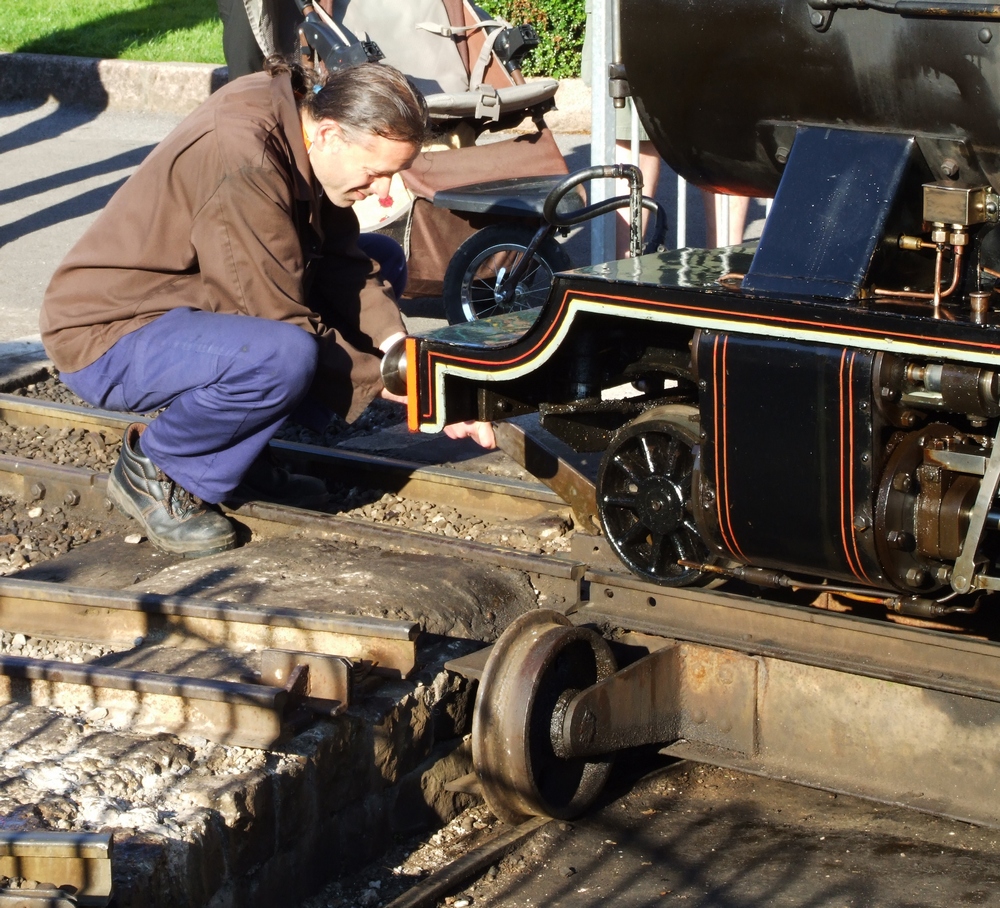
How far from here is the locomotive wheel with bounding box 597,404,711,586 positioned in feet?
11.4

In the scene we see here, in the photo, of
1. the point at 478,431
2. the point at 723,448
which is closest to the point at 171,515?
the point at 478,431

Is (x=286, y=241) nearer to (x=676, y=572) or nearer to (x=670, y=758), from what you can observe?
(x=676, y=572)

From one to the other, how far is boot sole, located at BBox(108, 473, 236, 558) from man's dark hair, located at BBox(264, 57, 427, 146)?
127cm

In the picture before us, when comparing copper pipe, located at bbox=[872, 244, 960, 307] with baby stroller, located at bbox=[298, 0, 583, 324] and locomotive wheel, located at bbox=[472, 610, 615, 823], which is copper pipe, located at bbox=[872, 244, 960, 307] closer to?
locomotive wheel, located at bbox=[472, 610, 615, 823]

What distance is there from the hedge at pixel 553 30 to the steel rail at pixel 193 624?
28.2 feet

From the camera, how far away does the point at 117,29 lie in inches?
504

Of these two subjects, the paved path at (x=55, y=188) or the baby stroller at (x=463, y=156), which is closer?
the baby stroller at (x=463, y=156)

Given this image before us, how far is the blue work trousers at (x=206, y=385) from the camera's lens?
3977 mm

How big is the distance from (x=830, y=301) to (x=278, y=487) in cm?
225

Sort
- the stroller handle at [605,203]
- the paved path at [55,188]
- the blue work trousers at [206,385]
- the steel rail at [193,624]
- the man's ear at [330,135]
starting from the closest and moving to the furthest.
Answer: the steel rail at [193,624]
the stroller handle at [605,203]
the man's ear at [330,135]
the blue work trousers at [206,385]
the paved path at [55,188]

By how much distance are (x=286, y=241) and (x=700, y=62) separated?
1.27 meters

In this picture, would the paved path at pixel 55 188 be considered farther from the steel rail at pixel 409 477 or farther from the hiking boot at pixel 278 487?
the hiking boot at pixel 278 487

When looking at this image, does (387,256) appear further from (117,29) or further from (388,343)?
(117,29)

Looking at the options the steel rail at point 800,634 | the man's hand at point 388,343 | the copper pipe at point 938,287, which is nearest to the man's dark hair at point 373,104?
the man's hand at point 388,343
